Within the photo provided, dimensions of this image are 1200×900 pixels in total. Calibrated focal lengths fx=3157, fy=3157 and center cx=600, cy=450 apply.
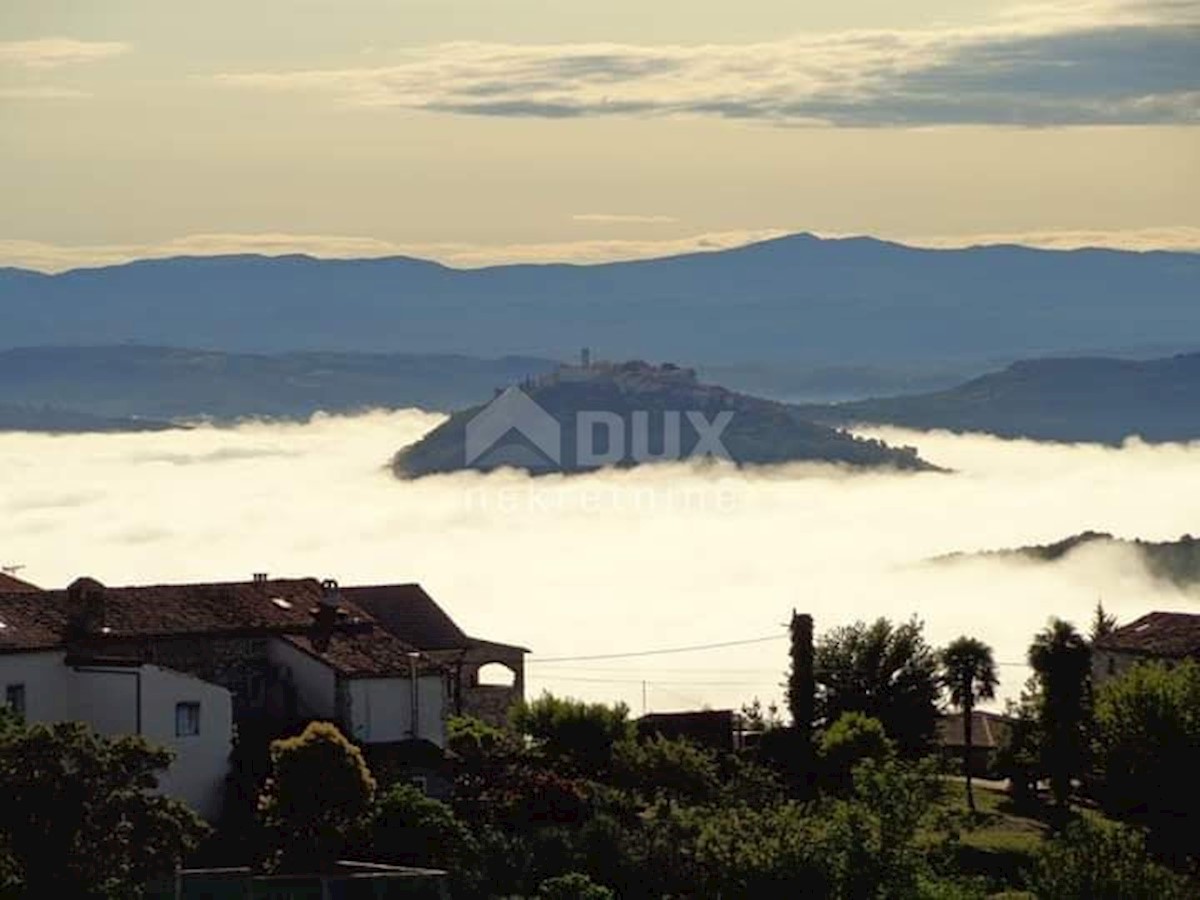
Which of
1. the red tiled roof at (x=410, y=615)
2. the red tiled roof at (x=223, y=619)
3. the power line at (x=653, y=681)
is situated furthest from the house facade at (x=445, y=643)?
the power line at (x=653, y=681)

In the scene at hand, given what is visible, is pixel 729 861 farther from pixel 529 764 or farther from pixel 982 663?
pixel 982 663

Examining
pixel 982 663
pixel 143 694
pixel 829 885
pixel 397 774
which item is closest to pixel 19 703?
pixel 143 694

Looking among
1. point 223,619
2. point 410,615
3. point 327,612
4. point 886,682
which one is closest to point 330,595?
point 327,612

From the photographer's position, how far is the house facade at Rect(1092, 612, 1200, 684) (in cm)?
8994

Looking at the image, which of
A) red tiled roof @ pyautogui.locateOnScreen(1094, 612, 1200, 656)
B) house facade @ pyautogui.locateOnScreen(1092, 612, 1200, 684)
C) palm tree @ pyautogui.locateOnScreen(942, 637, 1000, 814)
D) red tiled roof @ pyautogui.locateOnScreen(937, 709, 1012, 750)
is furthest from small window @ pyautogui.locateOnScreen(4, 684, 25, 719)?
red tiled roof @ pyautogui.locateOnScreen(1094, 612, 1200, 656)

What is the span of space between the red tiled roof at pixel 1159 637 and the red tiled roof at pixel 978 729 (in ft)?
13.4

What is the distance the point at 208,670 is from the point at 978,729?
33.1 m

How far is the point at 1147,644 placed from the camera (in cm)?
9181

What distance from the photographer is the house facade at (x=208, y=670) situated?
64.8m

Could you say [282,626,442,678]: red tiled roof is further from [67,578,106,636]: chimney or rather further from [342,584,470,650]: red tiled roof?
[342,584,470,650]: red tiled roof

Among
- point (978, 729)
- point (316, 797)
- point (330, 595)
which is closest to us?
point (316, 797)

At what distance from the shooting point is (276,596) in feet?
Answer: 242

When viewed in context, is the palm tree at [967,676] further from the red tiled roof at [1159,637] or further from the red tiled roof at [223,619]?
the red tiled roof at [223,619]

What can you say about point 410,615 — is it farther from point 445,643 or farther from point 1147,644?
point 1147,644
